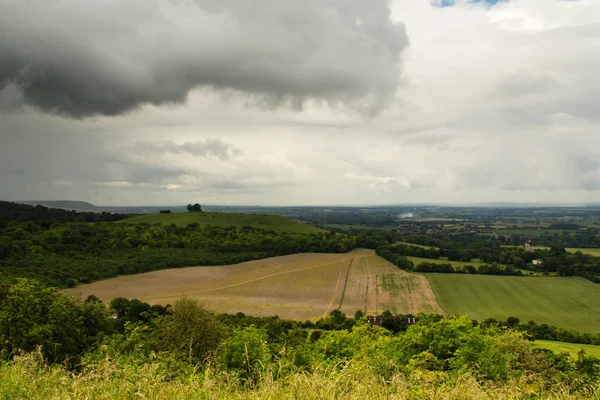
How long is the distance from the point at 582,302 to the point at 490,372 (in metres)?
66.1

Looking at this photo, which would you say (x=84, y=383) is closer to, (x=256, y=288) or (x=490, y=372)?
(x=490, y=372)

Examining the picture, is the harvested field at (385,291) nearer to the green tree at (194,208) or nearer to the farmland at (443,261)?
the farmland at (443,261)

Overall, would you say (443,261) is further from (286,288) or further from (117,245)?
(117,245)

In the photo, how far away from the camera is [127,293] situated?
6303 cm

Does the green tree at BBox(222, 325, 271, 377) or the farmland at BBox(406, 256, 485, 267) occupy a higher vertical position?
the green tree at BBox(222, 325, 271, 377)

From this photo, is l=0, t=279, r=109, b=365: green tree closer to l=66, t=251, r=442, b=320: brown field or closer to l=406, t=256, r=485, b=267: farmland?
l=66, t=251, r=442, b=320: brown field

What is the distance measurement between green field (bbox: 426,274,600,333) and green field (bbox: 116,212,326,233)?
69.9 meters

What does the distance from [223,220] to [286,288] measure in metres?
76.8

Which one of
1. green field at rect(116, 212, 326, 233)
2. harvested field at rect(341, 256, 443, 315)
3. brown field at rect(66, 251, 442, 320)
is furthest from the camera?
green field at rect(116, 212, 326, 233)

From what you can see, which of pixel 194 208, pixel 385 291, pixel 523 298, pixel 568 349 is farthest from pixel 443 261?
pixel 194 208

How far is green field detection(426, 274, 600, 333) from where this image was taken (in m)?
57.1

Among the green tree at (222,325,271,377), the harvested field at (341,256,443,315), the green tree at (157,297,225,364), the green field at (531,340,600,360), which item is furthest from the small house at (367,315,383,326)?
the green tree at (222,325,271,377)

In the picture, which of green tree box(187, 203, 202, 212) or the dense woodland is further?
green tree box(187, 203, 202, 212)

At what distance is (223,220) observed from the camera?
142 meters
